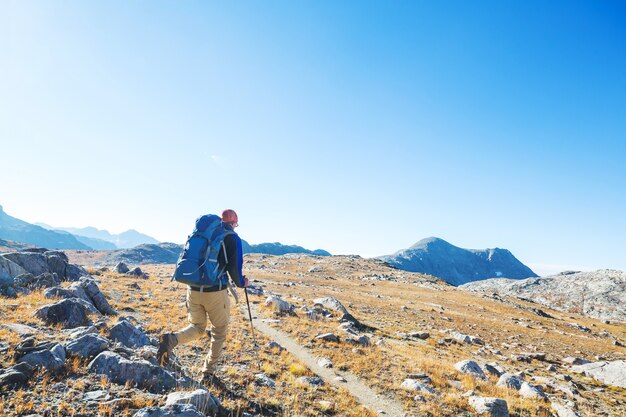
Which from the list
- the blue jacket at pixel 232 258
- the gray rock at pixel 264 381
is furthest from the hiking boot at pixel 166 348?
the gray rock at pixel 264 381

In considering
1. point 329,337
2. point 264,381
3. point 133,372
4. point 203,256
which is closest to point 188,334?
point 133,372

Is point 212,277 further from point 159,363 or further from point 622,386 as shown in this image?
point 622,386

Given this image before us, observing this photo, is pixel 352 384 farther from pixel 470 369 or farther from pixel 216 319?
pixel 470 369

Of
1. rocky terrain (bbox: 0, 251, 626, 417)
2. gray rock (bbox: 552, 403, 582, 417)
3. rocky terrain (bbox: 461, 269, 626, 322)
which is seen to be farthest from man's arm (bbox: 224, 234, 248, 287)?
rocky terrain (bbox: 461, 269, 626, 322)

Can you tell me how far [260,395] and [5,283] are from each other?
14.2 m

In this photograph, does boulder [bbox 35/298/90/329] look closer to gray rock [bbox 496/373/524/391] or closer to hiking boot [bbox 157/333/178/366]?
hiking boot [bbox 157/333/178/366]

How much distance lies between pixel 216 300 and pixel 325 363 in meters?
6.67

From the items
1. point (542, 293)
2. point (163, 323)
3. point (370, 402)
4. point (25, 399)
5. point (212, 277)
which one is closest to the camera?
point (25, 399)

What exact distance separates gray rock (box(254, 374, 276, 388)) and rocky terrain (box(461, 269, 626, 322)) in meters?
93.6

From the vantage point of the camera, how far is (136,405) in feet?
18.1

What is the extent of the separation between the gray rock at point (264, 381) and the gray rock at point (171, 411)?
12.4ft

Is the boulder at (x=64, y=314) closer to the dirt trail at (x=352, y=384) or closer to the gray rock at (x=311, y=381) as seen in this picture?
the gray rock at (x=311, y=381)

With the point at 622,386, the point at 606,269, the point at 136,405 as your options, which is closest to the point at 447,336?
the point at 622,386

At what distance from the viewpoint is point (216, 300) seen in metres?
7.23
